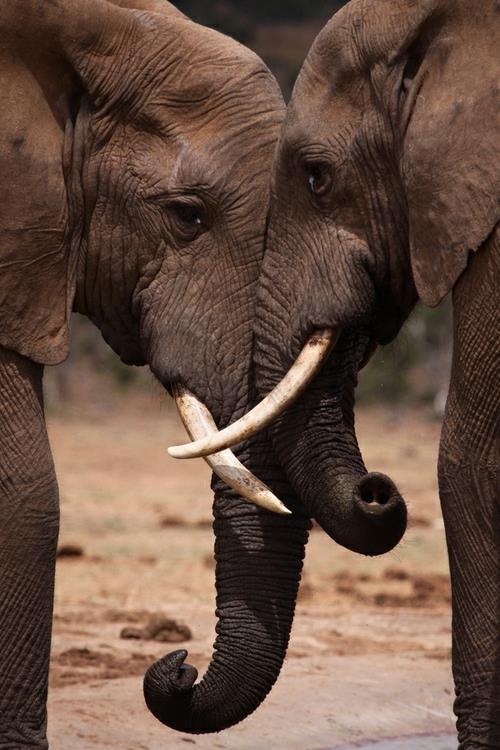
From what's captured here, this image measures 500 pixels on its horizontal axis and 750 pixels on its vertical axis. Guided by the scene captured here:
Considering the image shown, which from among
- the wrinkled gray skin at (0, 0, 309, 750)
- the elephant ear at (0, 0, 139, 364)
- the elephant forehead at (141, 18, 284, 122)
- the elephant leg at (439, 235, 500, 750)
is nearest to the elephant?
the elephant leg at (439, 235, 500, 750)

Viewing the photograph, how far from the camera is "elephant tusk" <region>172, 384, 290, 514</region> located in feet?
15.2

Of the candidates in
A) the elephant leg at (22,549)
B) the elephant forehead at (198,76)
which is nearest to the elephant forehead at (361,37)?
the elephant forehead at (198,76)

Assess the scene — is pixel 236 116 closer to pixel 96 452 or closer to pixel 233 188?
pixel 233 188

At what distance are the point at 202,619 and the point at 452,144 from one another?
384 centimetres

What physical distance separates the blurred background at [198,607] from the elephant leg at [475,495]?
647 mm

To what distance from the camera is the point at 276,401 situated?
4.52 m

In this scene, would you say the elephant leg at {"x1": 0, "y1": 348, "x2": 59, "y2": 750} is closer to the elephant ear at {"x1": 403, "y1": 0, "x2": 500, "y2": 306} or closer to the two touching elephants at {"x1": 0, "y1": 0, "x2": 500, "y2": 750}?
the two touching elephants at {"x1": 0, "y1": 0, "x2": 500, "y2": 750}

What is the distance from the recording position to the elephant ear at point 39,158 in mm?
4539

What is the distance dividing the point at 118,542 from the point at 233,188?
5570mm

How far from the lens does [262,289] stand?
4645mm

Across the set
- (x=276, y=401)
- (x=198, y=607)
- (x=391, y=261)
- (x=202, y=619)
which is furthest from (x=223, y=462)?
(x=198, y=607)

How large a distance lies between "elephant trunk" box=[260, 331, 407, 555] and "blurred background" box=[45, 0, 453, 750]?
10.9 inches

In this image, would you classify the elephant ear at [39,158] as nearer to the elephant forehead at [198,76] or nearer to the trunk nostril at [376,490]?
the elephant forehead at [198,76]

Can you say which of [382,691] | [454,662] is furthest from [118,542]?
[454,662]
